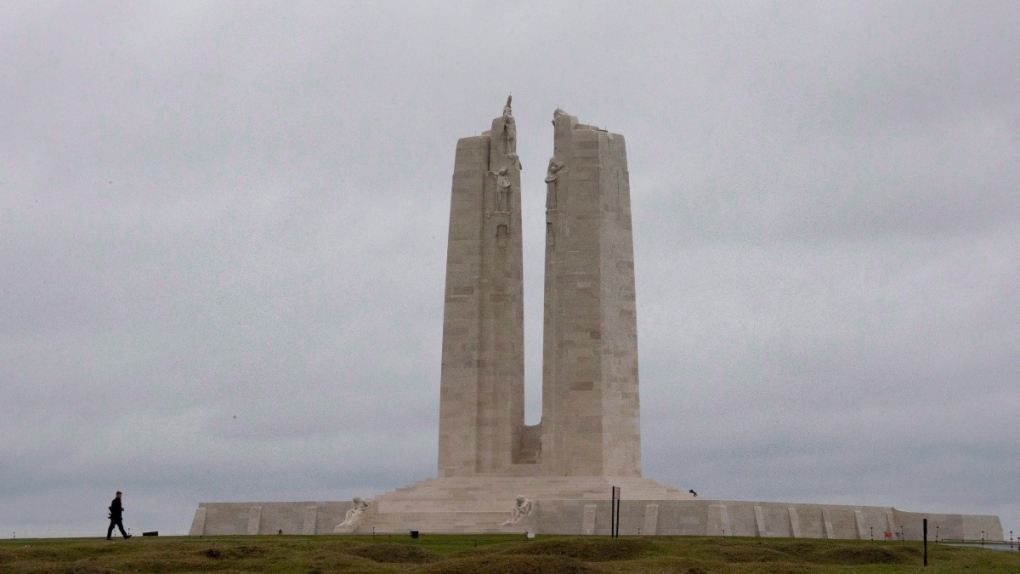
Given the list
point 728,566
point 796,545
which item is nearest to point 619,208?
point 796,545

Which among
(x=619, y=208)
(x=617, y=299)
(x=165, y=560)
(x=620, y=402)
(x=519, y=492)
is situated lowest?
(x=165, y=560)

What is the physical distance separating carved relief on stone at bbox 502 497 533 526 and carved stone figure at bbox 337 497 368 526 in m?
3.95

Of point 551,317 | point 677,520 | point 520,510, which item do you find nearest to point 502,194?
point 551,317

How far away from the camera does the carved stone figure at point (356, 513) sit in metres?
37.8

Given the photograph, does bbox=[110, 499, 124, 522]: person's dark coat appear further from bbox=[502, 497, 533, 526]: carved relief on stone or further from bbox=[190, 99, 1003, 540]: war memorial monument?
bbox=[502, 497, 533, 526]: carved relief on stone

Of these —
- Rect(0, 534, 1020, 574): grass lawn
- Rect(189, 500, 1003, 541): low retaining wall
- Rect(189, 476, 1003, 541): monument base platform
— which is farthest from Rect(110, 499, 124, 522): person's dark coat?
Rect(189, 500, 1003, 541): low retaining wall

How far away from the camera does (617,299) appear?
141 feet

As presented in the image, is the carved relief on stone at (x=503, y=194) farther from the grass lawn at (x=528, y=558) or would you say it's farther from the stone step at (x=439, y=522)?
the grass lawn at (x=528, y=558)

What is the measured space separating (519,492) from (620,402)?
4.45m

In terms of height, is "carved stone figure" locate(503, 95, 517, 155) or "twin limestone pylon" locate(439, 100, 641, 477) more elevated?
"carved stone figure" locate(503, 95, 517, 155)

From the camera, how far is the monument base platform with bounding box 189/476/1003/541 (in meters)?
35.8

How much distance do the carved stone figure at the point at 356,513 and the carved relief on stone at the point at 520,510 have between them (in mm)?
3948

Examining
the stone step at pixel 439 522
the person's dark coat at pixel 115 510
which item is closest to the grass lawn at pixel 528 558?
the person's dark coat at pixel 115 510

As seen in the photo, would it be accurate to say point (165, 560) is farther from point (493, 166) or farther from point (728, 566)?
point (493, 166)
